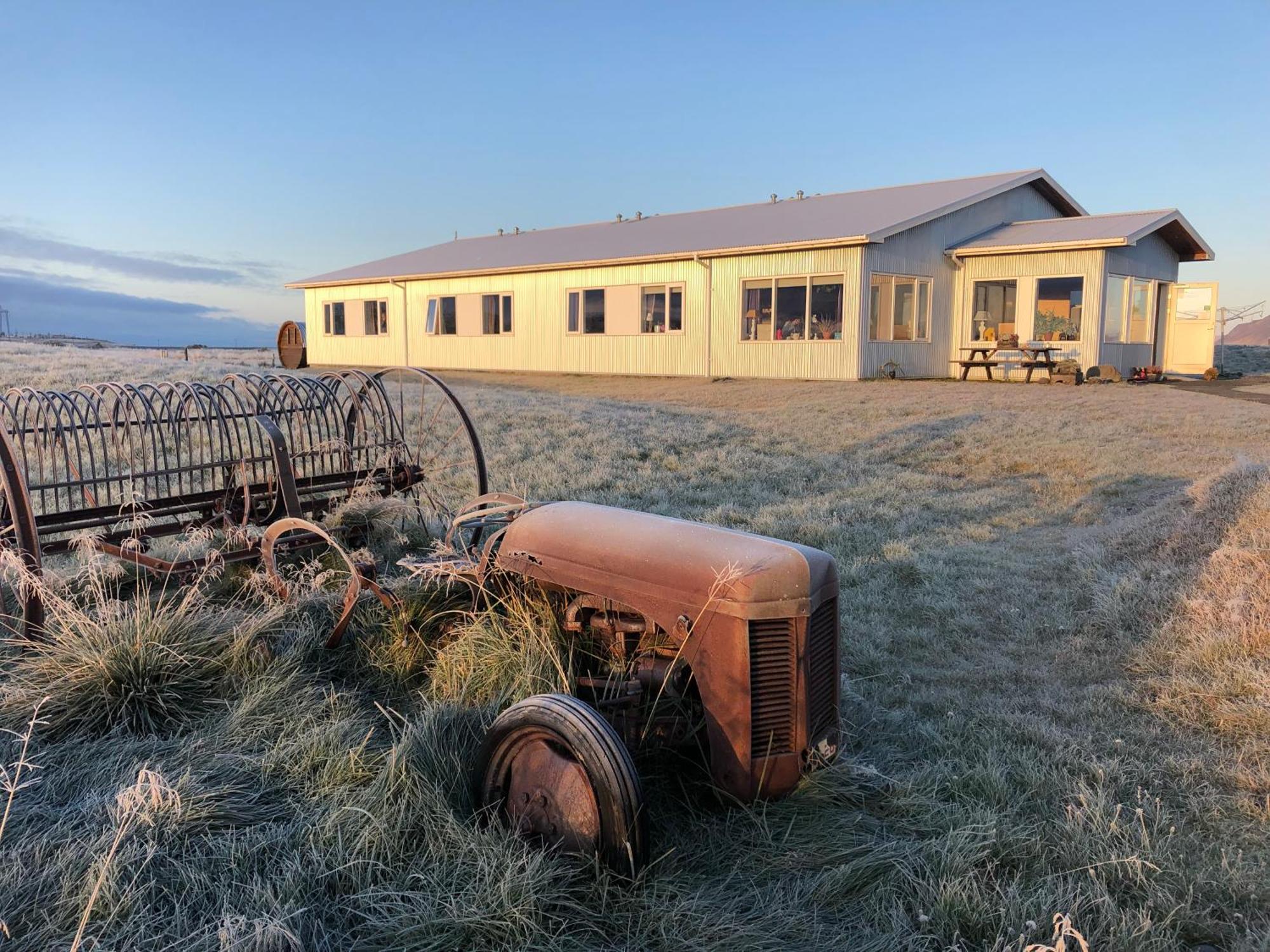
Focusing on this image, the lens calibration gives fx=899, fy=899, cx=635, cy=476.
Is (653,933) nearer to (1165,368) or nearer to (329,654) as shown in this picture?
(329,654)

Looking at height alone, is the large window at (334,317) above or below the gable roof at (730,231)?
below

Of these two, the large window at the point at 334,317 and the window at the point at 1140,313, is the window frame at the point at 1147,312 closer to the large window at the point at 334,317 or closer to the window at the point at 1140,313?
the window at the point at 1140,313

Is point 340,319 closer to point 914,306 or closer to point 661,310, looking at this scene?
point 661,310

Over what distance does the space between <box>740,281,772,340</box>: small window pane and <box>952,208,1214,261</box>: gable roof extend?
431cm

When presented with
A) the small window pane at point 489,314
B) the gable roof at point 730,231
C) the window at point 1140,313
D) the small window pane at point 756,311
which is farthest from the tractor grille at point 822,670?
the small window pane at point 489,314

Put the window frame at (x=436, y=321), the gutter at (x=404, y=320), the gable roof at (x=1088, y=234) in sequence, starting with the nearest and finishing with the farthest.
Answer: the gable roof at (x=1088, y=234), the window frame at (x=436, y=321), the gutter at (x=404, y=320)

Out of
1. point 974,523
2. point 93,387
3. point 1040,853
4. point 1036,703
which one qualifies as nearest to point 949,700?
point 1036,703

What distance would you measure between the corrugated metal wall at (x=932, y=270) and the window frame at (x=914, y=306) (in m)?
0.03

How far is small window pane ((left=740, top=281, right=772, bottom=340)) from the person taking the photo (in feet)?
64.4

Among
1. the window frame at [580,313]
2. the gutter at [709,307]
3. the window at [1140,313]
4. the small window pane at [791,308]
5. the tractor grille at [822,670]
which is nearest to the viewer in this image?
the tractor grille at [822,670]

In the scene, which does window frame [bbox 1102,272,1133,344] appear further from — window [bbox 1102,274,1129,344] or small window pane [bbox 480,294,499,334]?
small window pane [bbox 480,294,499,334]

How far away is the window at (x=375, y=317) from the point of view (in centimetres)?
2742

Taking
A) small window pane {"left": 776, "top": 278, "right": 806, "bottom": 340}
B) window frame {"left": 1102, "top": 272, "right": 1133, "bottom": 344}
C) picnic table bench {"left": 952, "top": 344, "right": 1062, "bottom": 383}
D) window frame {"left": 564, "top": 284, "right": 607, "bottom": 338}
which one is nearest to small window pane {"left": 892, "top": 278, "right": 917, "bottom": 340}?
picnic table bench {"left": 952, "top": 344, "right": 1062, "bottom": 383}

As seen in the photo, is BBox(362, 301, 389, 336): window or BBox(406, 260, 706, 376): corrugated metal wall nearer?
BBox(406, 260, 706, 376): corrugated metal wall
